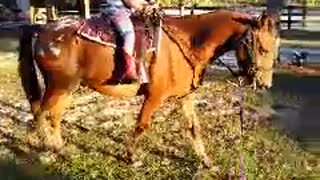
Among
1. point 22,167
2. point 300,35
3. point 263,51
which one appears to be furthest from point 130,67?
point 300,35

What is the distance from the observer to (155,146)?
24.1ft

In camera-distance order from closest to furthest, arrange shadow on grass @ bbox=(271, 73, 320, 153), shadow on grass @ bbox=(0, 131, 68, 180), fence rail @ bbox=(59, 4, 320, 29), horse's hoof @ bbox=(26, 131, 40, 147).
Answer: shadow on grass @ bbox=(0, 131, 68, 180)
horse's hoof @ bbox=(26, 131, 40, 147)
shadow on grass @ bbox=(271, 73, 320, 153)
fence rail @ bbox=(59, 4, 320, 29)

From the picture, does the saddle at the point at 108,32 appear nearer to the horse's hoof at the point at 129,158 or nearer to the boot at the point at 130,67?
the boot at the point at 130,67

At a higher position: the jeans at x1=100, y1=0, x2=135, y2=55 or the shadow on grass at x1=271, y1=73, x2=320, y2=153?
the jeans at x1=100, y1=0, x2=135, y2=55

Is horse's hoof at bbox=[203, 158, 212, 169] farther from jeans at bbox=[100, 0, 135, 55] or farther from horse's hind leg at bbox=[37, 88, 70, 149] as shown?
horse's hind leg at bbox=[37, 88, 70, 149]

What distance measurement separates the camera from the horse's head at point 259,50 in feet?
Result: 20.4

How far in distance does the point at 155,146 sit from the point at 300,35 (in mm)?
14388

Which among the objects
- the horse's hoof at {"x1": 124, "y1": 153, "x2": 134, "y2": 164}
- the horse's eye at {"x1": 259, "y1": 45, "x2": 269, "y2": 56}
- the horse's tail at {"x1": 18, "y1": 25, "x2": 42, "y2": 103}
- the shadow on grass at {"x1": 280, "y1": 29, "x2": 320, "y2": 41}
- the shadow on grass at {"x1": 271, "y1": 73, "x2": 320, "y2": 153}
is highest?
the horse's eye at {"x1": 259, "y1": 45, "x2": 269, "y2": 56}

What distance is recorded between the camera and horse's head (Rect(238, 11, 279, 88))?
20.4 feet

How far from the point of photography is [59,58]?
6895 mm

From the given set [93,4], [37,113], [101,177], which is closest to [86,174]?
[101,177]

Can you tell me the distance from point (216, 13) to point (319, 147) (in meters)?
1.95

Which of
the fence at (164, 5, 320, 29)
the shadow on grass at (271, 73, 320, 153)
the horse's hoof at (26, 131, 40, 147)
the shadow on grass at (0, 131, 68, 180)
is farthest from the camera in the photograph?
the fence at (164, 5, 320, 29)

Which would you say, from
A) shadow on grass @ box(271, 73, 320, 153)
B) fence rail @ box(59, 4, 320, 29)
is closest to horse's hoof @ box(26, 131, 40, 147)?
shadow on grass @ box(271, 73, 320, 153)
